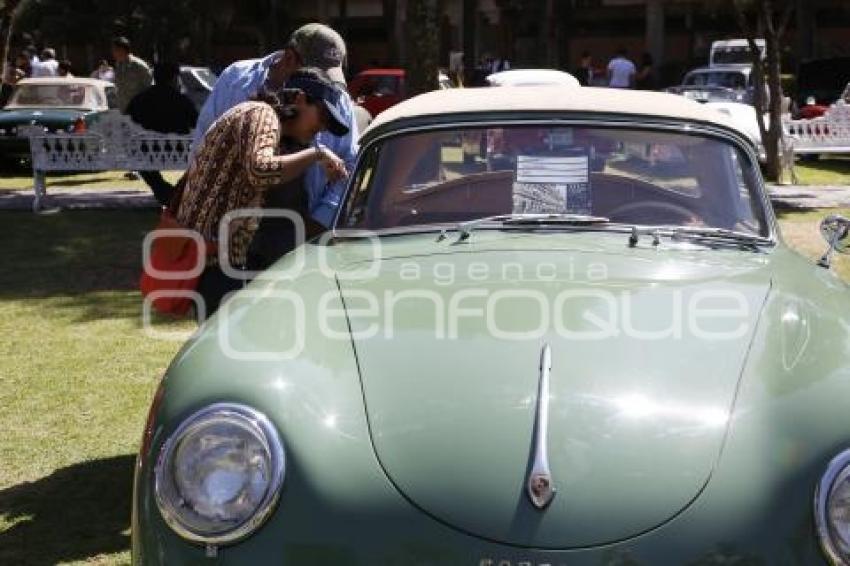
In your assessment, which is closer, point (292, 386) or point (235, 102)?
point (292, 386)

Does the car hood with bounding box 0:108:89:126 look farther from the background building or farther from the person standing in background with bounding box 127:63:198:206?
the background building

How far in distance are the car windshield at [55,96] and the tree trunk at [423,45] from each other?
712 centimetres

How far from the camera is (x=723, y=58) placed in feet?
93.6

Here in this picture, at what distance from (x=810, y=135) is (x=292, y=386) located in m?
13.8

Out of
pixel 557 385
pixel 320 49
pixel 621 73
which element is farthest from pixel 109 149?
pixel 621 73

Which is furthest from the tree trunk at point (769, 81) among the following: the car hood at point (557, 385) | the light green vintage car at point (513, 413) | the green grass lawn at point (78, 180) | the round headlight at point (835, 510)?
the round headlight at point (835, 510)

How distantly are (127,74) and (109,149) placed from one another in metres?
1.54

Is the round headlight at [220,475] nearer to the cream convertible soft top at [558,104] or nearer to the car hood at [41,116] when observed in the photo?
the cream convertible soft top at [558,104]

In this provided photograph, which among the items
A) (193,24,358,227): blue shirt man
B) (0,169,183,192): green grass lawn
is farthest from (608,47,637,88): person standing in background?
Result: (193,24,358,227): blue shirt man

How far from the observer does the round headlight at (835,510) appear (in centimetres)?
227

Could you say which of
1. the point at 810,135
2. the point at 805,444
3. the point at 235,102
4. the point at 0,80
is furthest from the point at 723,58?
the point at 805,444

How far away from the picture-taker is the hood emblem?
2275mm

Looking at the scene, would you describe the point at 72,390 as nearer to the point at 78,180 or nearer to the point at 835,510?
the point at 835,510

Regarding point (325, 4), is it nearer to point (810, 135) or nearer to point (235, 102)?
point (810, 135)
